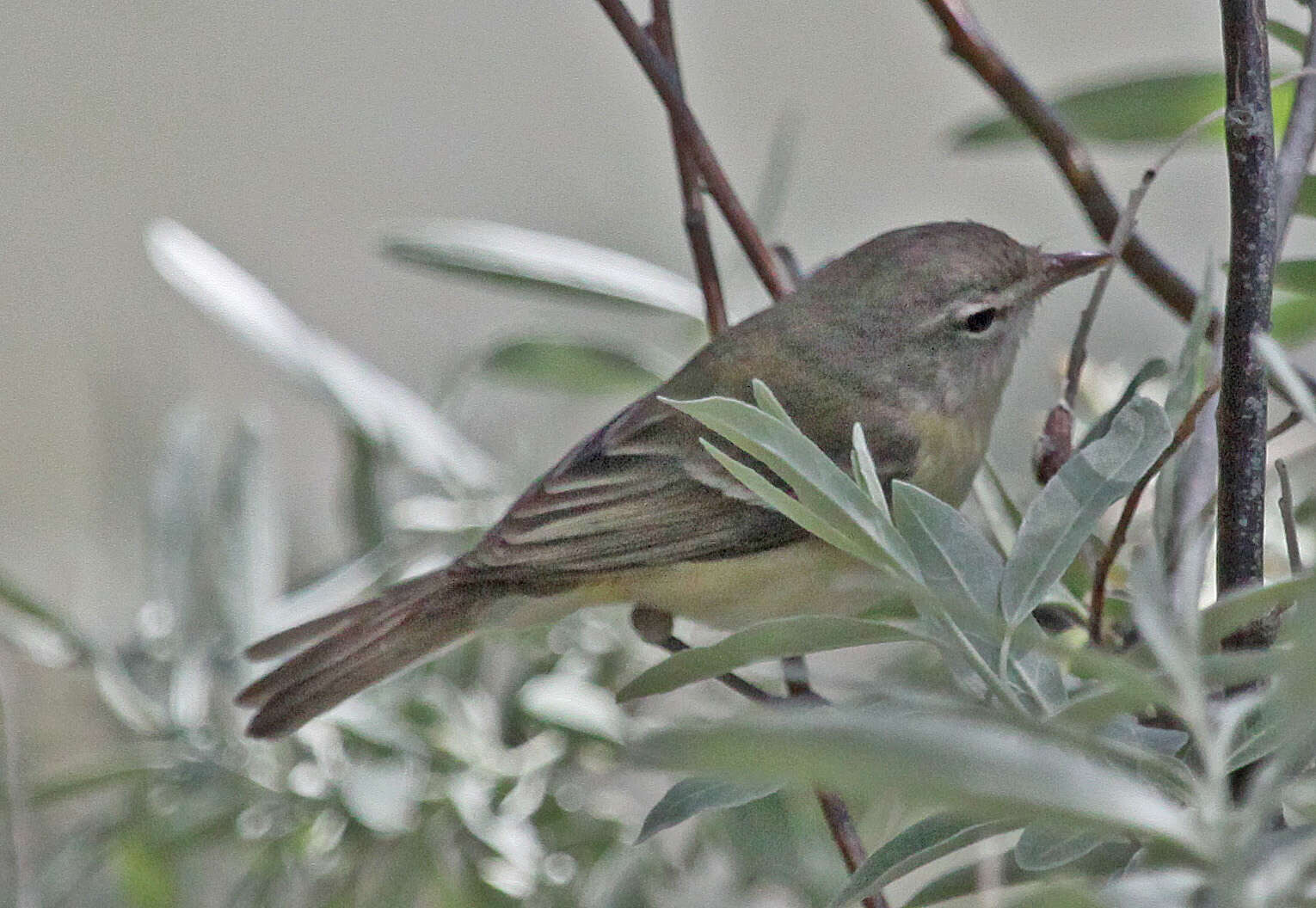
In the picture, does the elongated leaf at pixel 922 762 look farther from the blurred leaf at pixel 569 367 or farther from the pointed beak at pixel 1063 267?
the blurred leaf at pixel 569 367

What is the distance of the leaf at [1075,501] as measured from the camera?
0.55 meters

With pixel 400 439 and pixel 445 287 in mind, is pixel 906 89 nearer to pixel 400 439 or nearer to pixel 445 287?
pixel 445 287

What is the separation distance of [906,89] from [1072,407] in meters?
2.20

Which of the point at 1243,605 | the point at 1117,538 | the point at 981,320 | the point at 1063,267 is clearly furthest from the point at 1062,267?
the point at 1243,605

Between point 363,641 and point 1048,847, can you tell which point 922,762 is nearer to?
point 1048,847

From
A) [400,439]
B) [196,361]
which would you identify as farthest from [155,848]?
[196,361]

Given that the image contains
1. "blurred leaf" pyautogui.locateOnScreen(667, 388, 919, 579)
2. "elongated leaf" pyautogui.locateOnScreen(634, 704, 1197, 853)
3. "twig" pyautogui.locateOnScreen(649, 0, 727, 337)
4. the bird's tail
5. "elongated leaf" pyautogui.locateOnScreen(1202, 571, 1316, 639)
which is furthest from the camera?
the bird's tail

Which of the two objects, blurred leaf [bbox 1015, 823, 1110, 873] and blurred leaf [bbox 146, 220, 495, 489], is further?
blurred leaf [bbox 146, 220, 495, 489]

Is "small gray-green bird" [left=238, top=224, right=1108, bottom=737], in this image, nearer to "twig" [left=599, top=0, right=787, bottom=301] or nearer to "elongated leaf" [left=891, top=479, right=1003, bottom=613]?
"twig" [left=599, top=0, right=787, bottom=301]

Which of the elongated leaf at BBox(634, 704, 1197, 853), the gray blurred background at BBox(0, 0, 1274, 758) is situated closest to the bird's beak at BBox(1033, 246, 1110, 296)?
the elongated leaf at BBox(634, 704, 1197, 853)

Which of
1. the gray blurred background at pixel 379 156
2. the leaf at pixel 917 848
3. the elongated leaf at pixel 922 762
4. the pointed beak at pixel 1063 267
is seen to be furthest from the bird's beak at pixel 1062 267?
the gray blurred background at pixel 379 156

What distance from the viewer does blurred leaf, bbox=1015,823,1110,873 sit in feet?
1.69

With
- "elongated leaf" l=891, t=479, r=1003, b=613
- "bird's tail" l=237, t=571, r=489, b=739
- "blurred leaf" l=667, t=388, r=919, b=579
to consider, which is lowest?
"bird's tail" l=237, t=571, r=489, b=739

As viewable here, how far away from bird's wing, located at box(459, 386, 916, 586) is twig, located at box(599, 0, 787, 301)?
21 cm
